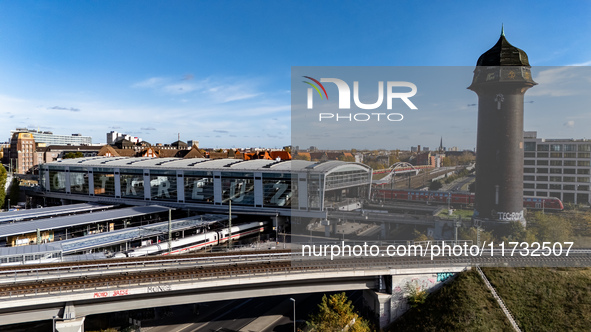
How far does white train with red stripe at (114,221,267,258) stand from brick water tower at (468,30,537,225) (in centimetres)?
2556

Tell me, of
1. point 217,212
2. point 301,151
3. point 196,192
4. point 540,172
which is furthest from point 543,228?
point 196,192

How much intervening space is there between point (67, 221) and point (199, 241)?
671 inches

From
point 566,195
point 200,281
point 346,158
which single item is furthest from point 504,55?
point 200,281

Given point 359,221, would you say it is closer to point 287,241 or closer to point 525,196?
point 287,241

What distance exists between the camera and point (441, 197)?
37.3 m

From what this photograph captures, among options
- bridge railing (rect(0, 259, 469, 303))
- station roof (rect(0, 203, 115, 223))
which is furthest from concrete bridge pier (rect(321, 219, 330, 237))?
station roof (rect(0, 203, 115, 223))

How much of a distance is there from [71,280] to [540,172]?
4412 centimetres

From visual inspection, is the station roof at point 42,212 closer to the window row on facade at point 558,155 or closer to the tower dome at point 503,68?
the tower dome at point 503,68

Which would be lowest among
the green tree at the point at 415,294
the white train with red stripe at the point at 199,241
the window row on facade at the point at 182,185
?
the green tree at the point at 415,294

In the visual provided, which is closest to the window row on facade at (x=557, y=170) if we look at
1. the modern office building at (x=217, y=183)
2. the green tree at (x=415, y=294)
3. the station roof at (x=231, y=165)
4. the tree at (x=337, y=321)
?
the modern office building at (x=217, y=183)

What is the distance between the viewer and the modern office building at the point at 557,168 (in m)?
35.5

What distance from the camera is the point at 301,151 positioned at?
1459 inches

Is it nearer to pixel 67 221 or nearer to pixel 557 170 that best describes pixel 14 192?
pixel 67 221

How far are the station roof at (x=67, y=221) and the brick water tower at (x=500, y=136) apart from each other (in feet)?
133
